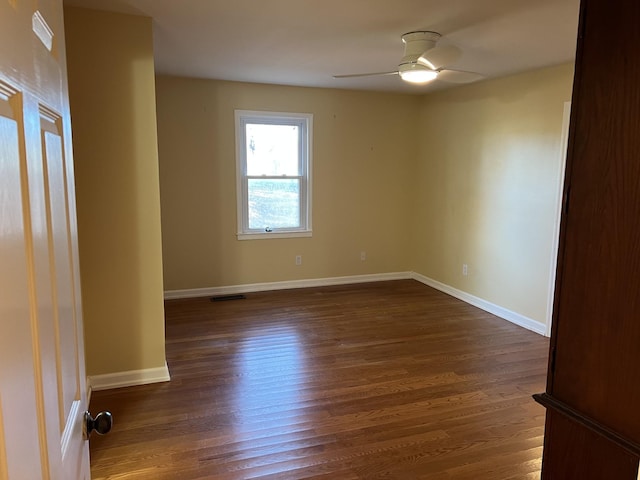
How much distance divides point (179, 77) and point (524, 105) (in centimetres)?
340

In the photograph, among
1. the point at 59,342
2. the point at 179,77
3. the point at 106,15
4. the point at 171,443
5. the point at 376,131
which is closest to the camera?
the point at 59,342

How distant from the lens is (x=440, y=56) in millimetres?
2717

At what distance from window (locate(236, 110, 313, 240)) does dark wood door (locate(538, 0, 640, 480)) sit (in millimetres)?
4227

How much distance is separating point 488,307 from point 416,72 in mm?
2788

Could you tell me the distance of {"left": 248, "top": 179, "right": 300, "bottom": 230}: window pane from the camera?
17.1 feet

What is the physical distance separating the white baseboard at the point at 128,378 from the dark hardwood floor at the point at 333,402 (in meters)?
0.08

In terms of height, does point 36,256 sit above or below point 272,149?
below

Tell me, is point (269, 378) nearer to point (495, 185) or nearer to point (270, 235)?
point (270, 235)

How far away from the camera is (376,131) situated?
18.2 feet

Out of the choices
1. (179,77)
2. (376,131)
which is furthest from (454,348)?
(179,77)

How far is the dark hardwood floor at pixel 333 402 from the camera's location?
7.36 ft

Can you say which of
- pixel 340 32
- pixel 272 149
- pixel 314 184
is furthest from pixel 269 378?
pixel 272 149

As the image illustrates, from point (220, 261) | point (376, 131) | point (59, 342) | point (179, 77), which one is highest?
point (179, 77)

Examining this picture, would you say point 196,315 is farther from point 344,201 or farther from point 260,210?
point 344,201
